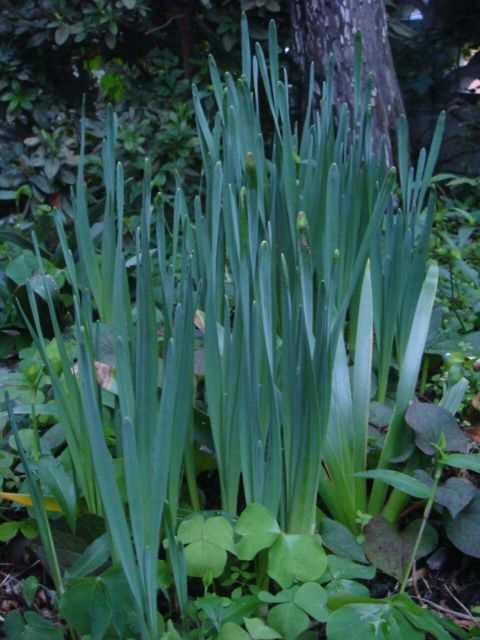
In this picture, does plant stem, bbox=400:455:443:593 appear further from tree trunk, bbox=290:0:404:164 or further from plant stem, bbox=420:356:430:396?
tree trunk, bbox=290:0:404:164

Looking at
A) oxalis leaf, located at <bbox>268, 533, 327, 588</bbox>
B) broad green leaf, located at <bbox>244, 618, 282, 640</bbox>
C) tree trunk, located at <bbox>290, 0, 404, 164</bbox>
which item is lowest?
broad green leaf, located at <bbox>244, 618, 282, 640</bbox>

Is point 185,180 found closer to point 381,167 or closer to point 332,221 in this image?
point 381,167

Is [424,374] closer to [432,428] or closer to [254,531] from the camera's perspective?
[432,428]

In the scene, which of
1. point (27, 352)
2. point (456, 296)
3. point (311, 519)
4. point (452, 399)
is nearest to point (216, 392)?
point (311, 519)

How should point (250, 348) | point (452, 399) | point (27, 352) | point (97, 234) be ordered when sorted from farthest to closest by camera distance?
point (97, 234), point (27, 352), point (452, 399), point (250, 348)

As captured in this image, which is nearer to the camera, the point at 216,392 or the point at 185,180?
the point at 216,392

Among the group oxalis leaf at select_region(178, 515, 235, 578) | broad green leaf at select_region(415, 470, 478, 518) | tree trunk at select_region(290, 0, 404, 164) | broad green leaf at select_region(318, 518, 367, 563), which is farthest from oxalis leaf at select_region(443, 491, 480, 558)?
tree trunk at select_region(290, 0, 404, 164)

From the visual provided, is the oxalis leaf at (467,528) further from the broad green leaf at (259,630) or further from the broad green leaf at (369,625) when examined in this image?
the broad green leaf at (259,630)
